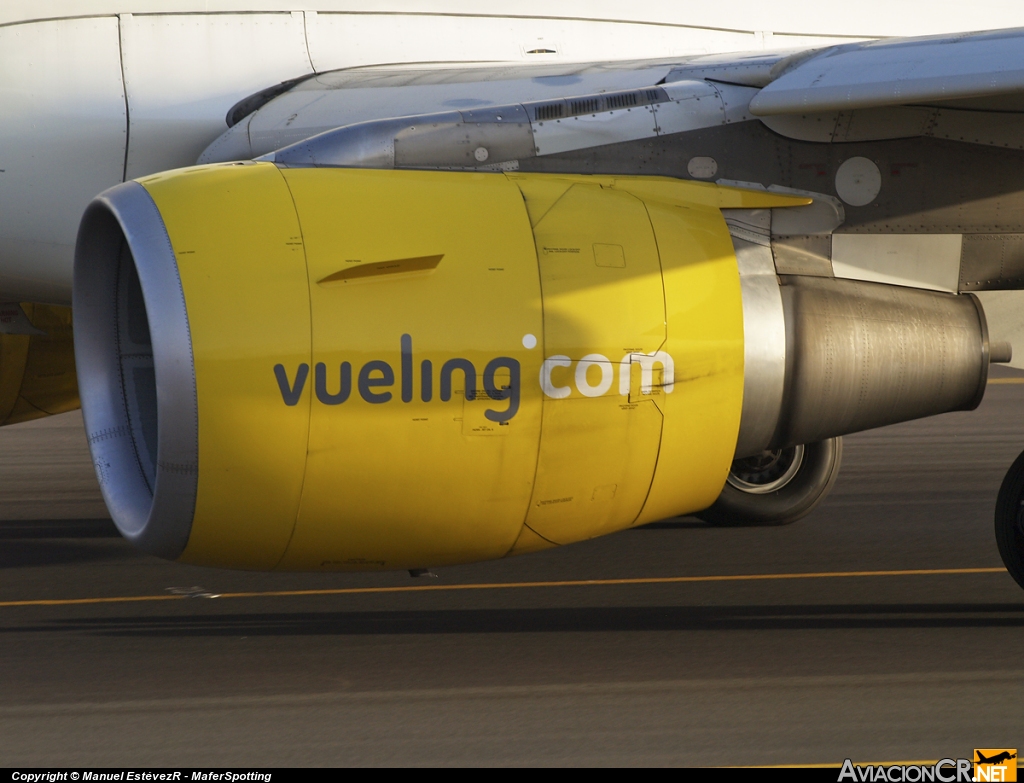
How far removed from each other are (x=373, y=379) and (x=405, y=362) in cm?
14

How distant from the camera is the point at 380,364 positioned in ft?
15.6

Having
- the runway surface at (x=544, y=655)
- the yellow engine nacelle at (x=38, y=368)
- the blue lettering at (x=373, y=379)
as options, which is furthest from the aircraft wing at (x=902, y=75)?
the yellow engine nacelle at (x=38, y=368)

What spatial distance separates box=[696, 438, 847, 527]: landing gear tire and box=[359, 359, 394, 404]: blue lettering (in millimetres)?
3972

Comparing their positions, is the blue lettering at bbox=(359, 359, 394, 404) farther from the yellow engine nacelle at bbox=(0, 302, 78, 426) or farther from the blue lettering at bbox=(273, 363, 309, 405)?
the yellow engine nacelle at bbox=(0, 302, 78, 426)

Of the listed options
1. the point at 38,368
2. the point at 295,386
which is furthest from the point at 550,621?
the point at 38,368

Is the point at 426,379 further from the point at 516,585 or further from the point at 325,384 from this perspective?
the point at 516,585

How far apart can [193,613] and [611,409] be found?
261 centimetres

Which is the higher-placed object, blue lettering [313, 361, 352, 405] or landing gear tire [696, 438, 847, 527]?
blue lettering [313, 361, 352, 405]

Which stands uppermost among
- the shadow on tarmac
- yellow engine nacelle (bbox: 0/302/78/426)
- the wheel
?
yellow engine nacelle (bbox: 0/302/78/426)

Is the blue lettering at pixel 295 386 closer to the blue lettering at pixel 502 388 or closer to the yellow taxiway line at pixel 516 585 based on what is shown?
the blue lettering at pixel 502 388

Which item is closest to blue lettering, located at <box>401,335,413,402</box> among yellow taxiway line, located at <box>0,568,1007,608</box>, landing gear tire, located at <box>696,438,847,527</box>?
yellow taxiway line, located at <box>0,568,1007,608</box>

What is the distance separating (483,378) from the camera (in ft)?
16.0

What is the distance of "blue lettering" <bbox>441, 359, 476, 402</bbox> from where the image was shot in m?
4.81

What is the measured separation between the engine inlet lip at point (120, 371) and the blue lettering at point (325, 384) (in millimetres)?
458
